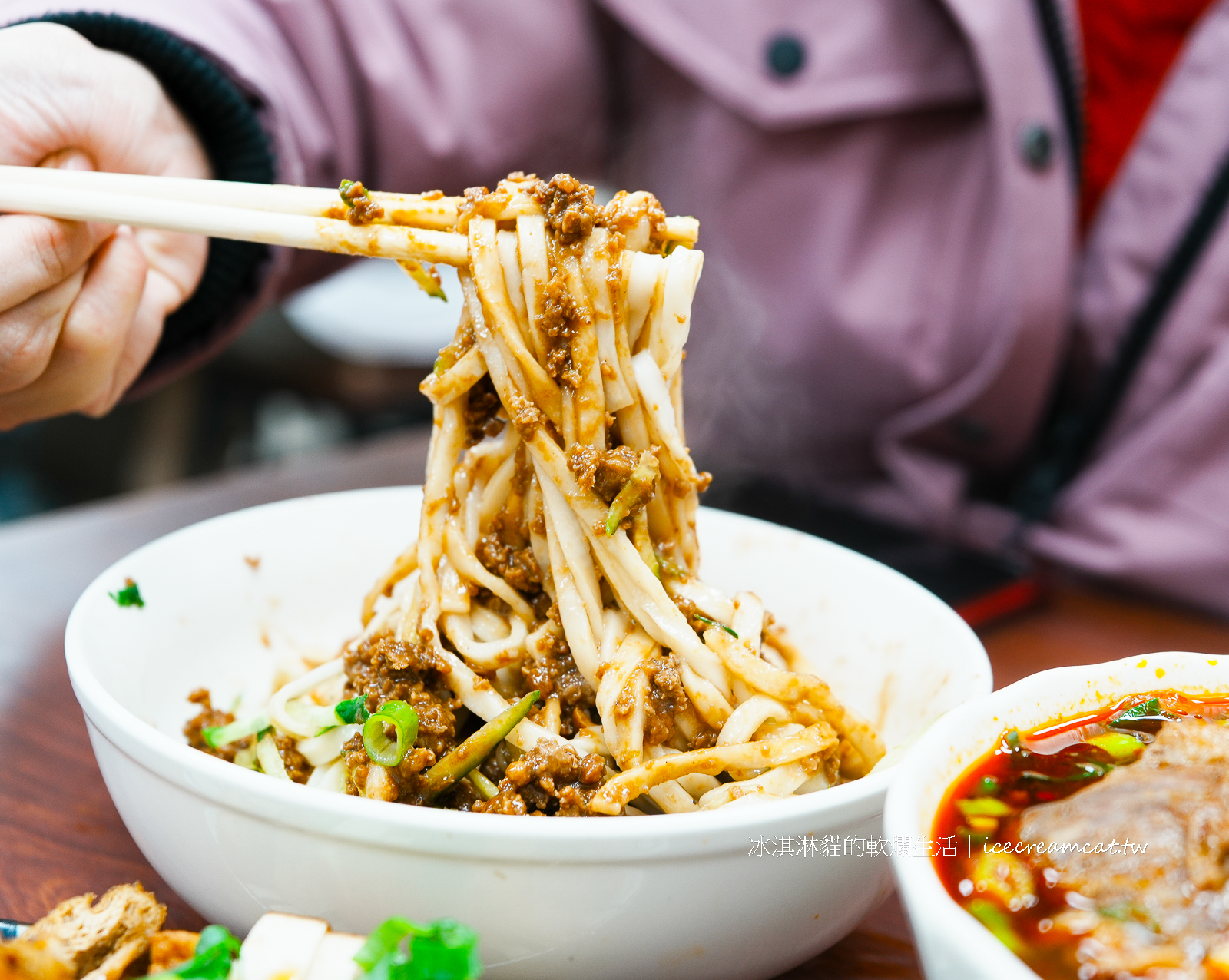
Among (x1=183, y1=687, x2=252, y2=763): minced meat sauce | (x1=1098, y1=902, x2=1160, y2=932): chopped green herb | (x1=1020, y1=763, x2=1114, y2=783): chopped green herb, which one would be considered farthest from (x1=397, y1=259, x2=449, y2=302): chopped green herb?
(x1=1098, y1=902, x2=1160, y2=932): chopped green herb

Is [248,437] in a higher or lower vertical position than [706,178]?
lower

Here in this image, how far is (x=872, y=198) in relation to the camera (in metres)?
2.72

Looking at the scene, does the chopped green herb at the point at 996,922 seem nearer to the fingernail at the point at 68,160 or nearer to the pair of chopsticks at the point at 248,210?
the pair of chopsticks at the point at 248,210

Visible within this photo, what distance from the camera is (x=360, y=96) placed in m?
2.61

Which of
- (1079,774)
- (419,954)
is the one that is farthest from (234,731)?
(1079,774)

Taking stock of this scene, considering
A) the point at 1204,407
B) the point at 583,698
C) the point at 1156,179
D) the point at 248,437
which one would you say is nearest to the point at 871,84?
the point at 1156,179

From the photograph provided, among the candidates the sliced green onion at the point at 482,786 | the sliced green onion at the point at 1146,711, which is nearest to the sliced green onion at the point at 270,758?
the sliced green onion at the point at 482,786

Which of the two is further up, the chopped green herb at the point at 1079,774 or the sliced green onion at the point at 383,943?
the sliced green onion at the point at 383,943

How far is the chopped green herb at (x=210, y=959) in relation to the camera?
812mm

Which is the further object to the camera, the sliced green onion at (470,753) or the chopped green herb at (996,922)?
the sliced green onion at (470,753)

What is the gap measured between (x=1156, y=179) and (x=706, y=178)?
1206 mm

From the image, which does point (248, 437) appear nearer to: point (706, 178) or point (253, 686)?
point (706, 178)

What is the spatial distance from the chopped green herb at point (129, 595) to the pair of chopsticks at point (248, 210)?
1.68 ft

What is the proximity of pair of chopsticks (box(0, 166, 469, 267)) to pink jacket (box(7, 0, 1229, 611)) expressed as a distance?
89 cm
